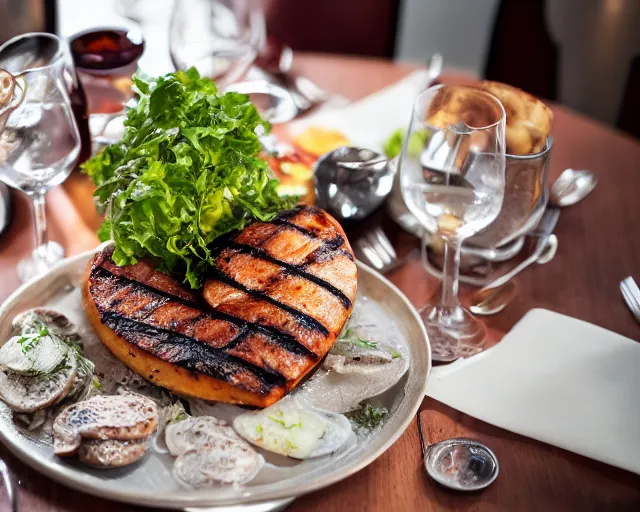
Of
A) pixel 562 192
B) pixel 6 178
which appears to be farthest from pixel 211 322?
pixel 562 192

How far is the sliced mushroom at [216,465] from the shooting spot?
129 cm

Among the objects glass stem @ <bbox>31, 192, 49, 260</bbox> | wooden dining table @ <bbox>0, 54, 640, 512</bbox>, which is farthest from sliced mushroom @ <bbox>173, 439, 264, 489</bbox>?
glass stem @ <bbox>31, 192, 49, 260</bbox>

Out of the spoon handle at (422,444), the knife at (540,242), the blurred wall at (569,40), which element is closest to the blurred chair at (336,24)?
the blurred wall at (569,40)

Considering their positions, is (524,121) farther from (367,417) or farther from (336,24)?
(336,24)

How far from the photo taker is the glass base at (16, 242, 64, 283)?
6.18 ft

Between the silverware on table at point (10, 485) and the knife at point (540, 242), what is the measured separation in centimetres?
116

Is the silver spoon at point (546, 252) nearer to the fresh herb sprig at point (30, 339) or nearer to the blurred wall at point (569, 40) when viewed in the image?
the fresh herb sprig at point (30, 339)

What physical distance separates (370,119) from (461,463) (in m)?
1.31

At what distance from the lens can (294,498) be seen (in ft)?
4.38

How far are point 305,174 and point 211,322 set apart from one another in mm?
763

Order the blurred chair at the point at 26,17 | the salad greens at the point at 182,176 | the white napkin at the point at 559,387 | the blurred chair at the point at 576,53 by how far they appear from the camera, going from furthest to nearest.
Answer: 1. the blurred chair at the point at 576,53
2. the blurred chair at the point at 26,17
3. the salad greens at the point at 182,176
4. the white napkin at the point at 559,387

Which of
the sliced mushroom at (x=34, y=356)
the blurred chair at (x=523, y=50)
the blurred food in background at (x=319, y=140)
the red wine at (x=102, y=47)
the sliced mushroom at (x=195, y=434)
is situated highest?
the red wine at (x=102, y=47)

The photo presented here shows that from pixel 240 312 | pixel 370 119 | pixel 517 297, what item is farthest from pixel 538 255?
pixel 240 312

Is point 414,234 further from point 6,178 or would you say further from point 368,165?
point 6,178
